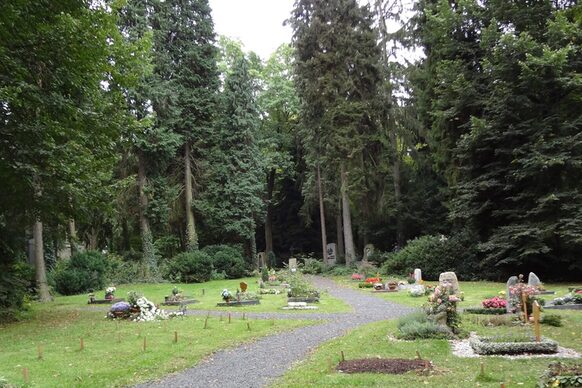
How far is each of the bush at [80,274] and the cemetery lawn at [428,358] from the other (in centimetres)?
1900

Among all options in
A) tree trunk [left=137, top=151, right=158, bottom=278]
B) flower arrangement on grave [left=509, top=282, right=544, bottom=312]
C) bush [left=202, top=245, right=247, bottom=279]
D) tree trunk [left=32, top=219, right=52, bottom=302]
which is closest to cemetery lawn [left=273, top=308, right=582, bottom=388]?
flower arrangement on grave [left=509, top=282, right=544, bottom=312]

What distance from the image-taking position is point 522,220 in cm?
2333

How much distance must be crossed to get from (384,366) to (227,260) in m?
25.7

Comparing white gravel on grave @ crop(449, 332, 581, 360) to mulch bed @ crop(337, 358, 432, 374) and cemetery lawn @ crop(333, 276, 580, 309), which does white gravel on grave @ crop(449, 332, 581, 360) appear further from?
cemetery lawn @ crop(333, 276, 580, 309)

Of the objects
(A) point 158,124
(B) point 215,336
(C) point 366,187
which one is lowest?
(B) point 215,336

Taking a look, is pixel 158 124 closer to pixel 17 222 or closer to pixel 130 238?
pixel 130 238

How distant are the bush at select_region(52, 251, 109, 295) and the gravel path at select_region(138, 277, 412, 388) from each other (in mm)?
14358

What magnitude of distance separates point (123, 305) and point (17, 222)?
5018mm

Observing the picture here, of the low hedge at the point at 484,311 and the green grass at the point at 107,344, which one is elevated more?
the green grass at the point at 107,344

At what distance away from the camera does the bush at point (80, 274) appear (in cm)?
2558

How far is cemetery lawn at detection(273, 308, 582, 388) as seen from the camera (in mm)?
7133

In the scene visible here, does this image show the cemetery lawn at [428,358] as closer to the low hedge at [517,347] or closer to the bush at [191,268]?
the low hedge at [517,347]

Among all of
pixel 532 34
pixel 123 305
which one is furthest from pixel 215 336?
pixel 532 34

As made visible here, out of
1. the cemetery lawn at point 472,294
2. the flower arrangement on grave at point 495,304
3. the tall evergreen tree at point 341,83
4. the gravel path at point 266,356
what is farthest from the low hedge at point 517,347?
the tall evergreen tree at point 341,83
